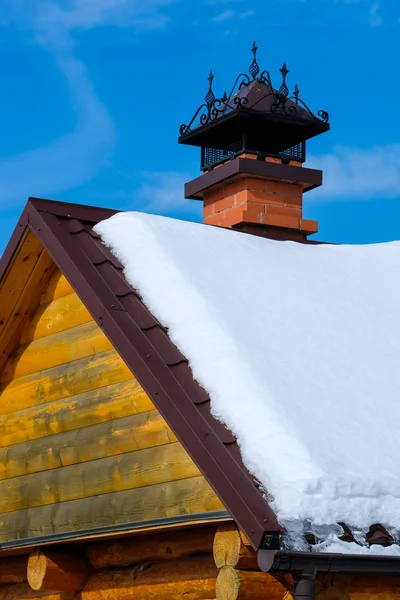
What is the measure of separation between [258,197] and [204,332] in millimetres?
4020

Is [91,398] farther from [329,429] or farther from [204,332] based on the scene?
[329,429]

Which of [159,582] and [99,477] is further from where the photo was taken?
[99,477]

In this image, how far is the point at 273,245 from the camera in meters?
9.46

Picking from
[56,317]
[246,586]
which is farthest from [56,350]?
[246,586]

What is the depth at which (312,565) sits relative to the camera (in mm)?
5863

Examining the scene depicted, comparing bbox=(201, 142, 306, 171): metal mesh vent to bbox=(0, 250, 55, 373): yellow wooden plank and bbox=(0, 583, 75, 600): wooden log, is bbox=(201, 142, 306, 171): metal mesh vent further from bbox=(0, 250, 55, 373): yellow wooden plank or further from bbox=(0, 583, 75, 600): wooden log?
bbox=(0, 583, 75, 600): wooden log

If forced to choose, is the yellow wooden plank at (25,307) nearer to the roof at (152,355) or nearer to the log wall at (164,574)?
the roof at (152,355)

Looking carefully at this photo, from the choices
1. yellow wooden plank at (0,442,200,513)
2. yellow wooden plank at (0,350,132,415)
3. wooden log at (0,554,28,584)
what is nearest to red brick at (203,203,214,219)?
yellow wooden plank at (0,350,132,415)

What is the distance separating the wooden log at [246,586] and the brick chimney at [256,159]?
15.6 ft

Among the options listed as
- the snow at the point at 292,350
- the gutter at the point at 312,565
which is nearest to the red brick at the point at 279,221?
the snow at the point at 292,350

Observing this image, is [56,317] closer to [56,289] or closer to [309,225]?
[56,289]

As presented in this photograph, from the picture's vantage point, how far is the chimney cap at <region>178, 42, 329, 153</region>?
11.6 metres

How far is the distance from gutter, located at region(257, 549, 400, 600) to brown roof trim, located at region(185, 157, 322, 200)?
557 cm

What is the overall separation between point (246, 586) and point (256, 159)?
5654 millimetres
